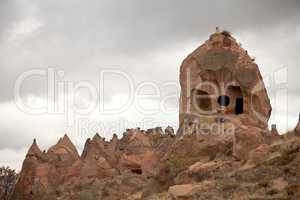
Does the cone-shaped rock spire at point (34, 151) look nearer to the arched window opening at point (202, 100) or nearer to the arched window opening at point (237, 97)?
the arched window opening at point (202, 100)

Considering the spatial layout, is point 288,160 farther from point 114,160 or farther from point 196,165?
point 114,160

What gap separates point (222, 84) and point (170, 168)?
1229 centimetres

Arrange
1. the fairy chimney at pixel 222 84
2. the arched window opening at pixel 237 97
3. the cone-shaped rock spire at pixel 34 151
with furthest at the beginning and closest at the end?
the cone-shaped rock spire at pixel 34 151
the arched window opening at pixel 237 97
the fairy chimney at pixel 222 84

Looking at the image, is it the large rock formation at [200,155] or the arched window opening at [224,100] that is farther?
the arched window opening at [224,100]

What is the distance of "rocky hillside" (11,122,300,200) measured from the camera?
25109mm

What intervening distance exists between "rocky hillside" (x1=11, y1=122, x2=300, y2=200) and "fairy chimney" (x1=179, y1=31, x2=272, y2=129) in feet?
10.9

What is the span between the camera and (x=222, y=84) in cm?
4469

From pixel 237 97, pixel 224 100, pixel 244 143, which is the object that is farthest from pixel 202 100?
pixel 244 143

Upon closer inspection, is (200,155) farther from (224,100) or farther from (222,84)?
(222,84)

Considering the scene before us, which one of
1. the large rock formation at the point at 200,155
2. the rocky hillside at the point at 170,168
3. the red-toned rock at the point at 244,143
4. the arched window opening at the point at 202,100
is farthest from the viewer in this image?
the arched window opening at the point at 202,100

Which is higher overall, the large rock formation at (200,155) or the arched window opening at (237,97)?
the arched window opening at (237,97)

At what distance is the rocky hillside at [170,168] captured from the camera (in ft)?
82.4

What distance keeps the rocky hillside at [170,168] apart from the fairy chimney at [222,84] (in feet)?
10.9

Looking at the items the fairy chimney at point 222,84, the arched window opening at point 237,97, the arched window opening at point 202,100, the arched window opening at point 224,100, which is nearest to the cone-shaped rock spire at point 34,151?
the fairy chimney at point 222,84
